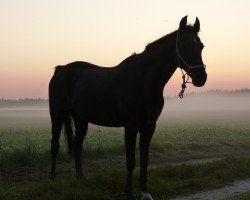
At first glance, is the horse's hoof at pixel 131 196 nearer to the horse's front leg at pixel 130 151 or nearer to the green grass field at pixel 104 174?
the horse's front leg at pixel 130 151

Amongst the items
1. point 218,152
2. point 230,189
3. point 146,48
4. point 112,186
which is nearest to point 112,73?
point 146,48

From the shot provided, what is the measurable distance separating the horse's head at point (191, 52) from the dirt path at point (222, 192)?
9.90 feet

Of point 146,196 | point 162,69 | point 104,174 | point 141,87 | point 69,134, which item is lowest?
point 146,196

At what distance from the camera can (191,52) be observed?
273 inches

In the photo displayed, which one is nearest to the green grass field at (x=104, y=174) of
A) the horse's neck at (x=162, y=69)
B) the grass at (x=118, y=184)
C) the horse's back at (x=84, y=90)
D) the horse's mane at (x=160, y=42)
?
the grass at (x=118, y=184)

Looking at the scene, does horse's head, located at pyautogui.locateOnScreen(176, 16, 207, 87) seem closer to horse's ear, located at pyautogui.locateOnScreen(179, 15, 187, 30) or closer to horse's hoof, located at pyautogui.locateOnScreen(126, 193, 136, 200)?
horse's ear, located at pyautogui.locateOnScreen(179, 15, 187, 30)

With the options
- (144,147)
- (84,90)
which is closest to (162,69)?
(144,147)

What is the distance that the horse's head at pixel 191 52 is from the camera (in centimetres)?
665

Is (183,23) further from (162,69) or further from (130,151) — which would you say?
(130,151)

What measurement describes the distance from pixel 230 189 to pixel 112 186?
3.07 metres

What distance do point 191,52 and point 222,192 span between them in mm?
3919

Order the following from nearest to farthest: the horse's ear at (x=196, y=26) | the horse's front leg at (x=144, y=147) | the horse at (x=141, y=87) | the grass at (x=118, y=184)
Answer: the horse at (x=141, y=87), the horse's ear at (x=196, y=26), the horse's front leg at (x=144, y=147), the grass at (x=118, y=184)

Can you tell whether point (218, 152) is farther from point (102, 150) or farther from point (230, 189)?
point (230, 189)

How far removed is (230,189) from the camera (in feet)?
31.4
